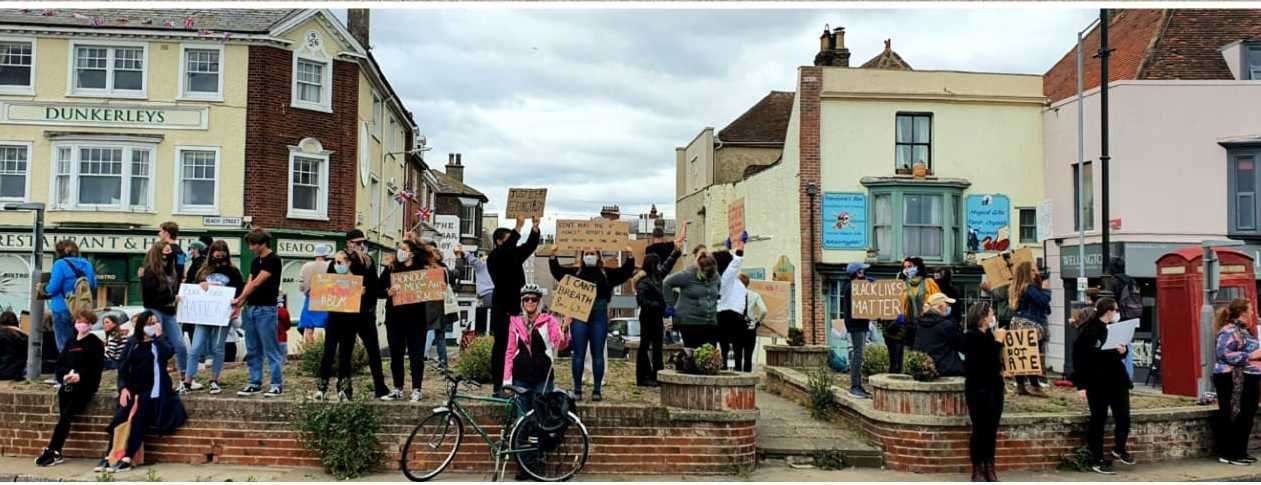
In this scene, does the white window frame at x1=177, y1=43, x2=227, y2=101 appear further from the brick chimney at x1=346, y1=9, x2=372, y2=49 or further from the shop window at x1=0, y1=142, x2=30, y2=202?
the brick chimney at x1=346, y1=9, x2=372, y2=49

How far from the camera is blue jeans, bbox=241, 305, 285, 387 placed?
9.72m

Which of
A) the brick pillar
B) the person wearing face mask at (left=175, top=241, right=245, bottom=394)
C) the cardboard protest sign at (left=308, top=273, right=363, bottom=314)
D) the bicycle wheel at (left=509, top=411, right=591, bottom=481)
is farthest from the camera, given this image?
the brick pillar

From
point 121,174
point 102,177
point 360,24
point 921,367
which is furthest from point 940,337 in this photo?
point 360,24

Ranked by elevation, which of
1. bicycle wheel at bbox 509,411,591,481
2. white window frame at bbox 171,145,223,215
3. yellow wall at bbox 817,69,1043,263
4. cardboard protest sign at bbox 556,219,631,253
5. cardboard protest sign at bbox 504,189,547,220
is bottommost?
bicycle wheel at bbox 509,411,591,481

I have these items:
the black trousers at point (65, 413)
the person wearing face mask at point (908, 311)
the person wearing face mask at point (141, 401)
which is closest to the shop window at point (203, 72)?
the black trousers at point (65, 413)

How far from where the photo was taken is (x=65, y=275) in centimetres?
1073

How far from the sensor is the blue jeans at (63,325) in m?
10.9

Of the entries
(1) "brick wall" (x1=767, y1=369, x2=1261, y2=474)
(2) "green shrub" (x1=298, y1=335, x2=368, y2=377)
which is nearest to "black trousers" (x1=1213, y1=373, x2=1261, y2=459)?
(1) "brick wall" (x1=767, y1=369, x2=1261, y2=474)

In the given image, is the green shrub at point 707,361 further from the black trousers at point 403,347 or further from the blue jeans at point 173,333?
the blue jeans at point 173,333

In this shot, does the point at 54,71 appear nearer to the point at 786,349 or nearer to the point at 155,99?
the point at 155,99

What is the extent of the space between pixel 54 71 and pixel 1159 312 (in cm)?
2647

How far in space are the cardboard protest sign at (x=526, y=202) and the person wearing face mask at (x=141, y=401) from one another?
3.74 metres

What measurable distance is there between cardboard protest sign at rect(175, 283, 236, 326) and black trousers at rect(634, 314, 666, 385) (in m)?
4.62

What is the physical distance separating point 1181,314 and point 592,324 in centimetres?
795
